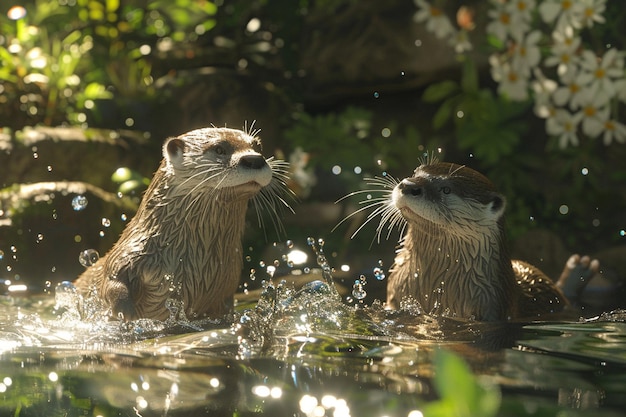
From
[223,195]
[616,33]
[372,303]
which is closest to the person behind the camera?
[223,195]

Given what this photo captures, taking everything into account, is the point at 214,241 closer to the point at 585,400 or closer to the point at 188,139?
the point at 188,139

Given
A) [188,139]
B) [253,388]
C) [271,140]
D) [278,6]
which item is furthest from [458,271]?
[278,6]

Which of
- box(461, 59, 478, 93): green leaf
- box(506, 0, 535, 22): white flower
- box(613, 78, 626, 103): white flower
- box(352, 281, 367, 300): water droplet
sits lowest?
box(352, 281, 367, 300): water droplet

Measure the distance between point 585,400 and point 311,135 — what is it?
3822 mm

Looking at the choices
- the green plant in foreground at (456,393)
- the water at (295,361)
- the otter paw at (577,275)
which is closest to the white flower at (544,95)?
the otter paw at (577,275)

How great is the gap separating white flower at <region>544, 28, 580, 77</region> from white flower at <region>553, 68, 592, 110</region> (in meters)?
0.05

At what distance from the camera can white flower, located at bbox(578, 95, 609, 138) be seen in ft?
16.6

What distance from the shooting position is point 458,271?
10.2 ft

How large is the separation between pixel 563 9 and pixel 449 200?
2517 millimetres

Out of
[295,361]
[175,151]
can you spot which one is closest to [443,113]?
[175,151]

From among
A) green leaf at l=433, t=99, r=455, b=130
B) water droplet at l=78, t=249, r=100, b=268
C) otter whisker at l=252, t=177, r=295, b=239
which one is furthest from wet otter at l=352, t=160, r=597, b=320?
green leaf at l=433, t=99, r=455, b=130

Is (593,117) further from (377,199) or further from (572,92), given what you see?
(377,199)

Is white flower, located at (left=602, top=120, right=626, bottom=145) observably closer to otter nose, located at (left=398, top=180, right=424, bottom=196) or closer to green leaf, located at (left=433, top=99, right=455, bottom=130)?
green leaf, located at (left=433, top=99, right=455, bottom=130)

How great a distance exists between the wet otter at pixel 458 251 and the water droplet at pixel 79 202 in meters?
1.72
